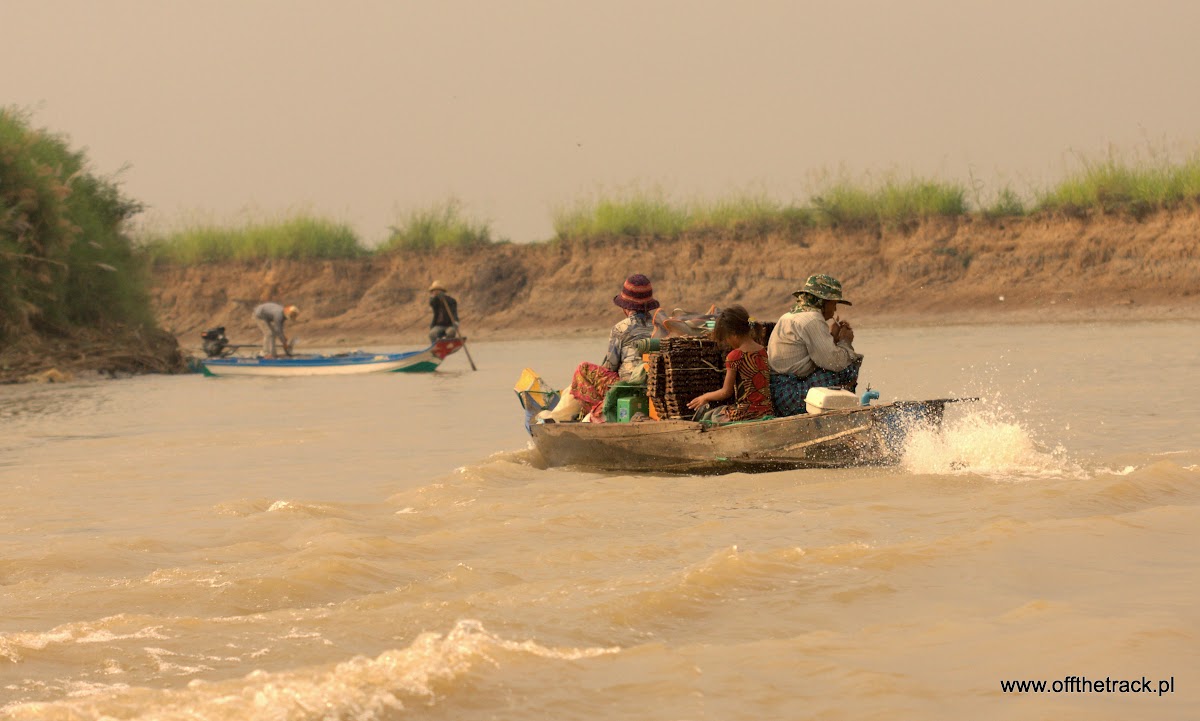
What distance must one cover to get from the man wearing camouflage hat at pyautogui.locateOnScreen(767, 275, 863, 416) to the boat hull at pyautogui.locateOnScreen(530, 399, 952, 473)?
51 centimetres

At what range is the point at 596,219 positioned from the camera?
137 feet

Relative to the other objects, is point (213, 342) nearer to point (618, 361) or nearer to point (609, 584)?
point (618, 361)

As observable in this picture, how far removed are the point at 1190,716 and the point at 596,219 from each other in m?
37.8

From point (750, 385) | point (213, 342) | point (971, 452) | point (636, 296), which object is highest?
point (636, 296)

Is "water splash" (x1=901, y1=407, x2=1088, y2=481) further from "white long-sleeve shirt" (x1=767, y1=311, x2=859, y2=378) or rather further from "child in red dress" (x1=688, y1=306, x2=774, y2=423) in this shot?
"child in red dress" (x1=688, y1=306, x2=774, y2=423)

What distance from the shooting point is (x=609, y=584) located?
6.55 meters

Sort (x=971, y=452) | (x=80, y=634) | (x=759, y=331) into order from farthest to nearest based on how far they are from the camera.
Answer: (x=759, y=331)
(x=971, y=452)
(x=80, y=634)

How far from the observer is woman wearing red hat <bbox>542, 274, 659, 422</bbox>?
1150 cm

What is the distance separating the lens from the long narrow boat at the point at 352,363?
24750 mm

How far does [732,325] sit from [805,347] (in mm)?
556

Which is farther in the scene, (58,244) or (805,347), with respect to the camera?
(58,244)


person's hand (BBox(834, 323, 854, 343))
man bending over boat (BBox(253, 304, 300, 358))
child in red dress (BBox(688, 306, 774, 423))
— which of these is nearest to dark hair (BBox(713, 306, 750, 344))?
child in red dress (BBox(688, 306, 774, 423))

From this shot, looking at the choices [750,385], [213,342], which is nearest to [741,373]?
[750,385]

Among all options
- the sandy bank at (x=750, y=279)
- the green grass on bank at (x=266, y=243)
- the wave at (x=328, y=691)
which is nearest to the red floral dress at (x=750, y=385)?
the wave at (x=328, y=691)
